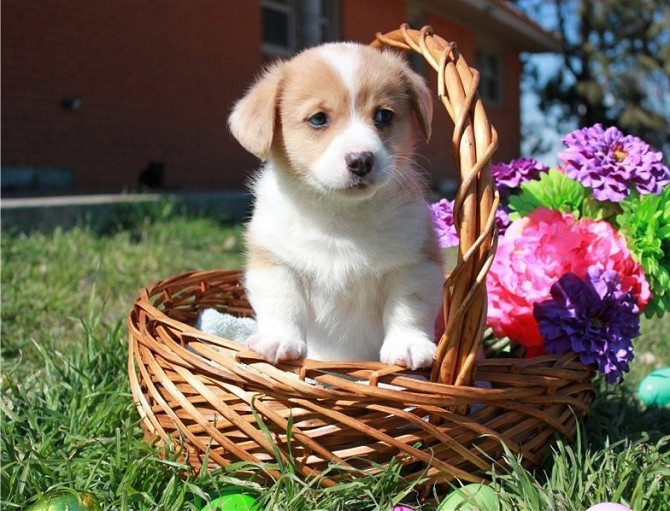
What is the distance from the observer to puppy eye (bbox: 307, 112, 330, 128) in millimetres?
1947

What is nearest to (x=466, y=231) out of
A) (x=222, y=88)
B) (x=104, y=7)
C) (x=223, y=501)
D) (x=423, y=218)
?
(x=423, y=218)

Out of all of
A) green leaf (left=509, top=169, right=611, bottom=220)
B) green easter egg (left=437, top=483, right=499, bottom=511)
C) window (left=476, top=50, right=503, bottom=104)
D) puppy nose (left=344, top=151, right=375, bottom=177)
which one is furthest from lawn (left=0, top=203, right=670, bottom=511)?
window (left=476, top=50, right=503, bottom=104)

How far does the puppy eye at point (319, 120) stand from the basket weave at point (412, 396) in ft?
1.09

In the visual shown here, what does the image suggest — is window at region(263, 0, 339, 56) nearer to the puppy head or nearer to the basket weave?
the puppy head

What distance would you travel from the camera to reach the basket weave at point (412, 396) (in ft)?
5.34

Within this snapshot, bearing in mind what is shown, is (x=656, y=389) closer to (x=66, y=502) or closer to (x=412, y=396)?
(x=412, y=396)

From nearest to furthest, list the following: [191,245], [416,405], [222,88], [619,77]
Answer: [416,405] → [191,245] → [222,88] → [619,77]

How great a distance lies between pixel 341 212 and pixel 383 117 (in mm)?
300

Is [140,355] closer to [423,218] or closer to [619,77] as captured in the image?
[423,218]

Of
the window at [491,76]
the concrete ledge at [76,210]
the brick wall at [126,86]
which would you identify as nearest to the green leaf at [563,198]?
the concrete ledge at [76,210]

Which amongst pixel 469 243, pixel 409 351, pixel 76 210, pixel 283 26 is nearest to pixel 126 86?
→ pixel 76 210

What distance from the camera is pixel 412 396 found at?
5.30 ft

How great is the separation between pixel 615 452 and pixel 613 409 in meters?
0.41

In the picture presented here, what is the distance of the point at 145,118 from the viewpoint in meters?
8.15
